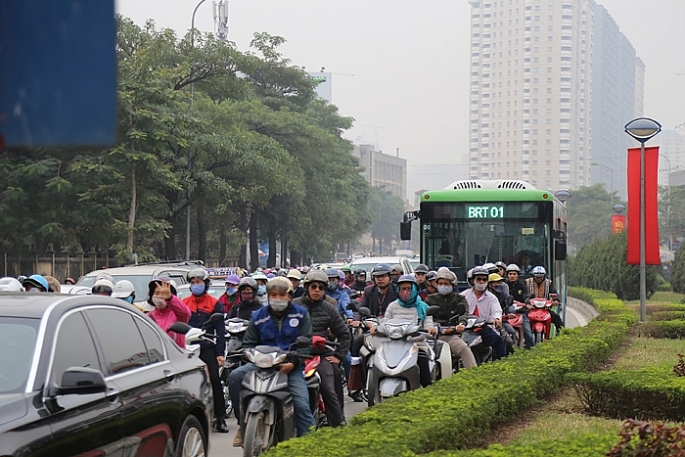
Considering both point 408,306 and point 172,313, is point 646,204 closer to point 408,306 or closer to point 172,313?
point 408,306

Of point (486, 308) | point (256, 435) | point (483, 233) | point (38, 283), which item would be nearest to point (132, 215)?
point (483, 233)

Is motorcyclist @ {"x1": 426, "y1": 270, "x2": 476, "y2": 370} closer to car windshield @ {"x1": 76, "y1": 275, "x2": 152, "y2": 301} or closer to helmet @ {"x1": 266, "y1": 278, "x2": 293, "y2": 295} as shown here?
helmet @ {"x1": 266, "y1": 278, "x2": 293, "y2": 295}

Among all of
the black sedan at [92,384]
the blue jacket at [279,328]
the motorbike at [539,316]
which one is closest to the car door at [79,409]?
the black sedan at [92,384]

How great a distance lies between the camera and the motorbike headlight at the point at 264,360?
783 cm

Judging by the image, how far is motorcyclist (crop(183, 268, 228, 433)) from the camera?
34.0 feet

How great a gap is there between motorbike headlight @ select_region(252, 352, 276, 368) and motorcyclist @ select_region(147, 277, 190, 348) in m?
1.96

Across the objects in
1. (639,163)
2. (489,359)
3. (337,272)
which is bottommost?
(489,359)

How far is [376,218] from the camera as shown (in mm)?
144875

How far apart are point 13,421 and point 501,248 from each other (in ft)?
50.1

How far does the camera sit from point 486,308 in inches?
512

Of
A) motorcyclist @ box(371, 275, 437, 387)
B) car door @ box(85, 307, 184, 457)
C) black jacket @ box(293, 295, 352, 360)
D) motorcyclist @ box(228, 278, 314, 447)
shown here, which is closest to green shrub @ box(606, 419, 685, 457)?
car door @ box(85, 307, 184, 457)

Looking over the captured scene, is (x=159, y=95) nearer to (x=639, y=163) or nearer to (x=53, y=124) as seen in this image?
(x=639, y=163)

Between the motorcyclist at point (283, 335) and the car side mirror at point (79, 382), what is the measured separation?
318 cm

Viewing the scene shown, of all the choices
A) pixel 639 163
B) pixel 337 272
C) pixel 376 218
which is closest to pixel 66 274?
pixel 639 163
